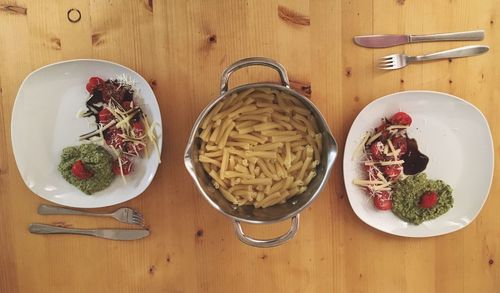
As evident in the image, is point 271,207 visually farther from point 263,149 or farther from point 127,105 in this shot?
point 127,105

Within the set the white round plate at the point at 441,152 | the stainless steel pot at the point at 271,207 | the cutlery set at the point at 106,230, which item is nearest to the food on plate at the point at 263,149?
the stainless steel pot at the point at 271,207

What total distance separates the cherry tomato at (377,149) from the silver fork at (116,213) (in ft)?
1.80

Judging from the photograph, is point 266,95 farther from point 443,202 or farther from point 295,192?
point 443,202

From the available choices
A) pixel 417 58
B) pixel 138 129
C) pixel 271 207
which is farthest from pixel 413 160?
pixel 138 129

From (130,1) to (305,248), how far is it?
2.28 feet

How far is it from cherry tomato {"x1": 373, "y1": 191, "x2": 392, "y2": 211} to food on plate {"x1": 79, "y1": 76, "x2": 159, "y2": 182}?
51cm

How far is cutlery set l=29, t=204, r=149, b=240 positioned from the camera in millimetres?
1018

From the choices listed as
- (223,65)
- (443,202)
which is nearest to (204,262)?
(223,65)

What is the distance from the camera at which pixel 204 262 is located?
1.05 m

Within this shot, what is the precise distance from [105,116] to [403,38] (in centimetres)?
68

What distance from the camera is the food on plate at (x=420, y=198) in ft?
3.23

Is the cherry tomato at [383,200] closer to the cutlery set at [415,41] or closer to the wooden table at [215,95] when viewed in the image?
the wooden table at [215,95]

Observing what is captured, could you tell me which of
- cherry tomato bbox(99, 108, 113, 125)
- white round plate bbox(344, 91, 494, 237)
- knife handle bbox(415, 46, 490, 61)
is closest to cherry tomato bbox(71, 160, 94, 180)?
cherry tomato bbox(99, 108, 113, 125)

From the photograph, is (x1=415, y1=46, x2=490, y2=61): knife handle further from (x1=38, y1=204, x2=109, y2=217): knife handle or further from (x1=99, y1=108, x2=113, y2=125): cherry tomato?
(x1=38, y1=204, x2=109, y2=217): knife handle
